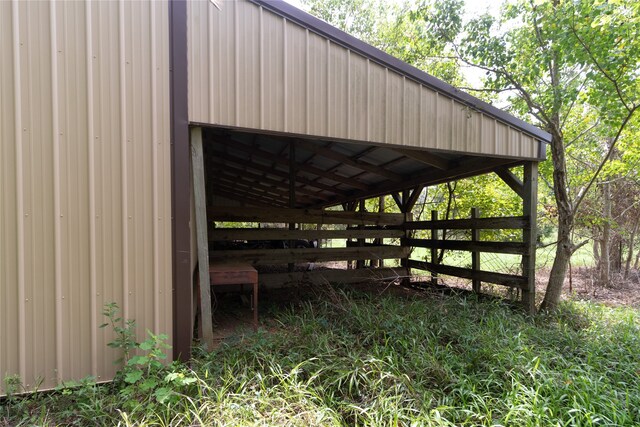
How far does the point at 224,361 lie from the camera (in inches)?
115

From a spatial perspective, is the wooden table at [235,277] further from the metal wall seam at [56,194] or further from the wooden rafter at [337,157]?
the wooden rafter at [337,157]

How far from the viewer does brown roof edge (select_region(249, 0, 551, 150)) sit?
3.28 meters

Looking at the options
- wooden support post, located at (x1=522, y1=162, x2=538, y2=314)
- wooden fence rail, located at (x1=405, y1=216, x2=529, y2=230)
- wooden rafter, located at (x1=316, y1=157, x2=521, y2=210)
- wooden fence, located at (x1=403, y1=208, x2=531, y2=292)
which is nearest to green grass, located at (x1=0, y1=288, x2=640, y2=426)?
wooden support post, located at (x1=522, y1=162, x2=538, y2=314)

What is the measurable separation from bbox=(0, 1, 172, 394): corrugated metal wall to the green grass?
20.2 inches

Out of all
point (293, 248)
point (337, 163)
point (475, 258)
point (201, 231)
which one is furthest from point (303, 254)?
point (475, 258)

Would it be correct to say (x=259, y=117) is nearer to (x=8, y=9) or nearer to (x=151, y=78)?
(x=151, y=78)

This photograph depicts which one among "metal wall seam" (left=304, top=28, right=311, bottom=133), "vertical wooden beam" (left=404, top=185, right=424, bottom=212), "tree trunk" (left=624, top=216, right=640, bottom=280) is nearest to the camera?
"metal wall seam" (left=304, top=28, right=311, bottom=133)

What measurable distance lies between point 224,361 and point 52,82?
2759 mm

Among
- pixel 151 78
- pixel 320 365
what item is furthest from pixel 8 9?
pixel 320 365

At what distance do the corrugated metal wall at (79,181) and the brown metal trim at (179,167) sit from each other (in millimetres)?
60

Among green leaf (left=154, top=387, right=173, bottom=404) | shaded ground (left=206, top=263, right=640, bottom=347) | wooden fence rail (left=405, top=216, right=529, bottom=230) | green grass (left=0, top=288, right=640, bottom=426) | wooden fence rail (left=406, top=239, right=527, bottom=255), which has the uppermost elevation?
wooden fence rail (left=405, top=216, right=529, bottom=230)

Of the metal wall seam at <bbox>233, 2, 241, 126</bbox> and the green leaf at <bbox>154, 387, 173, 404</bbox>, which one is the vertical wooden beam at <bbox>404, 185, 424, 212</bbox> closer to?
the metal wall seam at <bbox>233, 2, 241, 126</bbox>

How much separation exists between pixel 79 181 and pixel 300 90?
2.21 m

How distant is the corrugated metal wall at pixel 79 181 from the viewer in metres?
2.50
